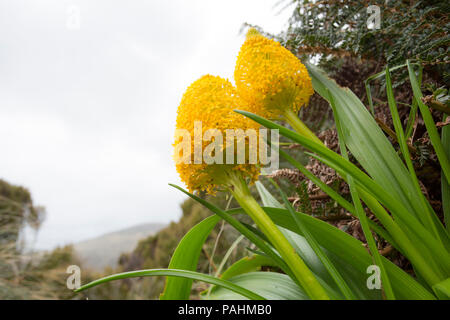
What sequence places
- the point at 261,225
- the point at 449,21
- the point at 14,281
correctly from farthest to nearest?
1. the point at 14,281
2. the point at 449,21
3. the point at 261,225

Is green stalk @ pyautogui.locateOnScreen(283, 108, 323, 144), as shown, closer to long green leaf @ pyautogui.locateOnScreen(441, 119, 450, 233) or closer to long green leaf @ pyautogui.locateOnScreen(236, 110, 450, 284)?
long green leaf @ pyautogui.locateOnScreen(236, 110, 450, 284)

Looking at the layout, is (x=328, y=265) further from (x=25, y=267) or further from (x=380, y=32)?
(x=25, y=267)

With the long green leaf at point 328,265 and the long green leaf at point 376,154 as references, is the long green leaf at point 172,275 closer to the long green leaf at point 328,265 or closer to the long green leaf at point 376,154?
the long green leaf at point 328,265

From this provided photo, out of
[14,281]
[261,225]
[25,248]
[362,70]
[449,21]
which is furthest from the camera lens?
[25,248]

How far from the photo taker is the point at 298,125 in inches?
15.4

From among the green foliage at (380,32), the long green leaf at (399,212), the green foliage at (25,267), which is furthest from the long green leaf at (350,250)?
the green foliage at (25,267)

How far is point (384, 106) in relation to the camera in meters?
0.58

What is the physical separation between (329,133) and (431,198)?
0.68ft

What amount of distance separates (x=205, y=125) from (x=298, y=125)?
146 millimetres

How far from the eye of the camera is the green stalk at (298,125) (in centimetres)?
39

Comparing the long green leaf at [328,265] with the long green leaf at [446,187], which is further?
the long green leaf at [446,187]

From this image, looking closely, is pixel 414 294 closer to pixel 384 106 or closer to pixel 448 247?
pixel 448 247

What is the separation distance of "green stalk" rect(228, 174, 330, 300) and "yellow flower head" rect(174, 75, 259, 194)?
0.8 inches
